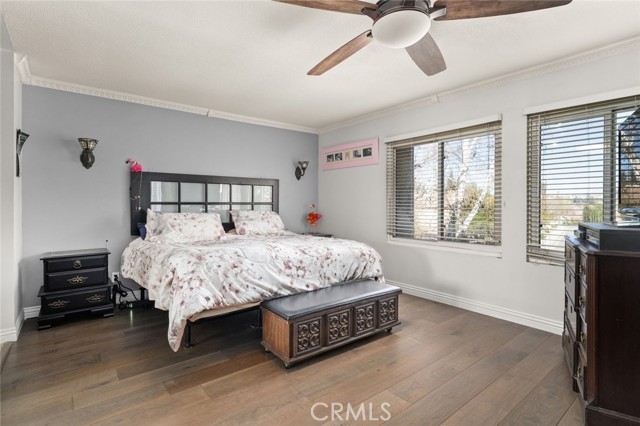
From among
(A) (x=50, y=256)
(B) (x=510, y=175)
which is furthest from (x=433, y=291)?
(A) (x=50, y=256)

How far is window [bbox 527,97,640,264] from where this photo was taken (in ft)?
9.12

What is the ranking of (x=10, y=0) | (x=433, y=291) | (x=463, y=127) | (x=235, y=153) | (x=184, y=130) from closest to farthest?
(x=10, y=0) → (x=463, y=127) → (x=433, y=291) → (x=184, y=130) → (x=235, y=153)

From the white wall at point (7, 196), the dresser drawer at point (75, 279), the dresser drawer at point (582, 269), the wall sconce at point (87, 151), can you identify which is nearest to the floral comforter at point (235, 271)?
the dresser drawer at point (75, 279)

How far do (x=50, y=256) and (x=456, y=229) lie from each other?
4.33 metres

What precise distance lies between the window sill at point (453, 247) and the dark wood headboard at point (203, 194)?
2.01 meters

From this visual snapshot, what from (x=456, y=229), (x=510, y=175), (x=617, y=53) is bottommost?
(x=456, y=229)

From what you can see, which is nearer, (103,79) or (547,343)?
(547,343)

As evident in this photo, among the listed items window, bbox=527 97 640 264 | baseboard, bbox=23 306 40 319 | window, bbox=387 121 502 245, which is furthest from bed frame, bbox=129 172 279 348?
window, bbox=527 97 640 264

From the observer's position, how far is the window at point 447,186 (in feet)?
11.7

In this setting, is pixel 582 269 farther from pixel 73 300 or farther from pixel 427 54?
pixel 73 300

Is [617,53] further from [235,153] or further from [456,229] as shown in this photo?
[235,153]

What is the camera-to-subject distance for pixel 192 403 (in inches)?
77.2

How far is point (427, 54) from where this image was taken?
231 cm

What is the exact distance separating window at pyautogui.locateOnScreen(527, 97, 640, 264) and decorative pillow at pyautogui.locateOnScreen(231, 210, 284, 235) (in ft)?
9.83
